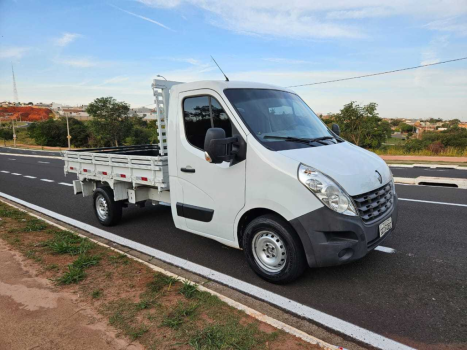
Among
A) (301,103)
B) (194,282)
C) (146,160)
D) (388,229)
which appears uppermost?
(301,103)

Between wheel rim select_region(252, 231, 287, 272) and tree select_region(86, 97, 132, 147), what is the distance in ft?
180

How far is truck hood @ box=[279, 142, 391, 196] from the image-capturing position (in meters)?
3.26

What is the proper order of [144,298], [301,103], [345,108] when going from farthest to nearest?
[345,108] → [301,103] → [144,298]

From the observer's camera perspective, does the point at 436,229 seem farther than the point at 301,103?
Yes

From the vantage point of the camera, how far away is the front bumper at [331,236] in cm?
314

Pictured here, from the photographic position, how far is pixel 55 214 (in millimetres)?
7023

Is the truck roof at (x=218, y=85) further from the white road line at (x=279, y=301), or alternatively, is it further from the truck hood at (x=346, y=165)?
the white road line at (x=279, y=301)

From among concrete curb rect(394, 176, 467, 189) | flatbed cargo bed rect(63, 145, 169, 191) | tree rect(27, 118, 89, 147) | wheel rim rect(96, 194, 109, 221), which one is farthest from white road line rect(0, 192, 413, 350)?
tree rect(27, 118, 89, 147)

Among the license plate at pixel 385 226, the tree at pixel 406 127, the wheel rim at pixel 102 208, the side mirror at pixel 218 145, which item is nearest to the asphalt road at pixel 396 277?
the wheel rim at pixel 102 208

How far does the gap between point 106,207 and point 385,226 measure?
187 inches

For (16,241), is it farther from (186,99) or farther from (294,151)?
(294,151)

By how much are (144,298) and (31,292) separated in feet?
4.11

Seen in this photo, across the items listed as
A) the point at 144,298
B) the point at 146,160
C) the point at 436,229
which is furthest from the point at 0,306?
the point at 436,229

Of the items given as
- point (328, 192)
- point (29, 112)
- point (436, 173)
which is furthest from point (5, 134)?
point (328, 192)
